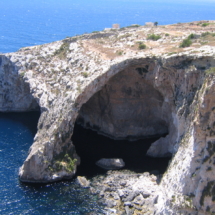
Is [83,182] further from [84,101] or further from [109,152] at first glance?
[84,101]

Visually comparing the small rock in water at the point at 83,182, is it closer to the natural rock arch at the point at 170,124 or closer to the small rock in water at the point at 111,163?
the natural rock arch at the point at 170,124

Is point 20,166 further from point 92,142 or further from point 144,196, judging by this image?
point 144,196

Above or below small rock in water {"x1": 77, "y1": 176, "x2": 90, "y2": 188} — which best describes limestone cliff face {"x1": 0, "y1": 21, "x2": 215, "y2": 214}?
above

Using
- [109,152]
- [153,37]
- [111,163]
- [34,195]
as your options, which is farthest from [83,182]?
[153,37]

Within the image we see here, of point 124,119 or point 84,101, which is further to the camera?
point 124,119

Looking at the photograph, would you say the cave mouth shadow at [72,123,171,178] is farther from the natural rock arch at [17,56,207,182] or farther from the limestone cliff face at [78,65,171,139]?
the natural rock arch at [17,56,207,182]

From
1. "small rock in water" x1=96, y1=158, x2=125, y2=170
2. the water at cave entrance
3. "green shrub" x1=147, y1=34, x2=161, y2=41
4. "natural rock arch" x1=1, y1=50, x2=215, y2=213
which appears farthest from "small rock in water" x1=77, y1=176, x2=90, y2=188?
"green shrub" x1=147, y1=34, x2=161, y2=41

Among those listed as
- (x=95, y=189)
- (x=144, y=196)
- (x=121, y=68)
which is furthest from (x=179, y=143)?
(x=121, y=68)
